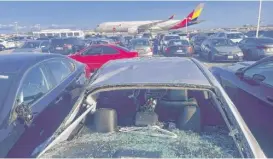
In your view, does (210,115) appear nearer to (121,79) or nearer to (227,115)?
(227,115)

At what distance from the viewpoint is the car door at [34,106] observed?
10.2 ft

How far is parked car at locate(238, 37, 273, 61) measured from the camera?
15.1 m

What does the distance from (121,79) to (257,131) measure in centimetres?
263

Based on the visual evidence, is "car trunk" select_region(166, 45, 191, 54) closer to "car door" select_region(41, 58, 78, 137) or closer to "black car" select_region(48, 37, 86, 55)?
"black car" select_region(48, 37, 86, 55)

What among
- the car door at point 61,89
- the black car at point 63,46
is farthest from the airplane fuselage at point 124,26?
the car door at point 61,89

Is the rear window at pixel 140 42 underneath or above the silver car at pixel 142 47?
above

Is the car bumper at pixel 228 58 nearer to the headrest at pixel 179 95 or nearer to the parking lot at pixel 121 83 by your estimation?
the parking lot at pixel 121 83

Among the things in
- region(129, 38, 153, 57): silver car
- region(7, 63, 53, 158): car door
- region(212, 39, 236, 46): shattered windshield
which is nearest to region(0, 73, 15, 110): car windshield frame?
region(7, 63, 53, 158): car door

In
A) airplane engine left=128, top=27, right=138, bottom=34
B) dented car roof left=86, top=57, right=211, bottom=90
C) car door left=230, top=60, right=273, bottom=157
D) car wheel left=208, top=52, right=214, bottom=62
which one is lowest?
car wheel left=208, top=52, right=214, bottom=62

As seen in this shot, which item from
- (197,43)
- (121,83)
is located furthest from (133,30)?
(121,83)

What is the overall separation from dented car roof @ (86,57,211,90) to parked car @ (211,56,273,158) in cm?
164

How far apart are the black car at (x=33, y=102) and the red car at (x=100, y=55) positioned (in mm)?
7505

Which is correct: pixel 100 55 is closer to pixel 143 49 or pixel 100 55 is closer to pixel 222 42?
pixel 143 49

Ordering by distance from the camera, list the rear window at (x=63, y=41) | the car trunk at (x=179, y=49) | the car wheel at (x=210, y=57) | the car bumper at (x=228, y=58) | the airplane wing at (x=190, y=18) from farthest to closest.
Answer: the airplane wing at (x=190, y=18)
the rear window at (x=63, y=41)
the car trunk at (x=179, y=49)
the car wheel at (x=210, y=57)
the car bumper at (x=228, y=58)
